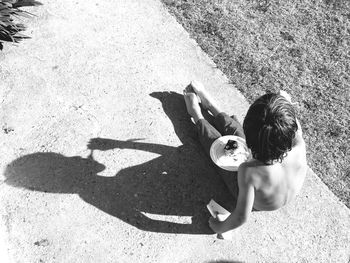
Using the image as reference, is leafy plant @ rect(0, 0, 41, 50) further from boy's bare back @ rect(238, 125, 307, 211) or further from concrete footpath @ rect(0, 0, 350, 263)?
boy's bare back @ rect(238, 125, 307, 211)

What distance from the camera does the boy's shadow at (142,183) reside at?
323 cm

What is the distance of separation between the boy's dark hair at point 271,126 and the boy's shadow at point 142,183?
2.97 ft

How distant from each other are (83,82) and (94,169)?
905 mm

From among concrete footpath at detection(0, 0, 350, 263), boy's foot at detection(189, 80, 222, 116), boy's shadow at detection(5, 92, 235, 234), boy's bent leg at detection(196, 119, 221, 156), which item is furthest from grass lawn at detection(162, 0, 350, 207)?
boy's shadow at detection(5, 92, 235, 234)

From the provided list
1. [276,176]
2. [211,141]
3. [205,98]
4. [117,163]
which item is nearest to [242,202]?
[276,176]

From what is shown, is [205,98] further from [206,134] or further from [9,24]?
[9,24]

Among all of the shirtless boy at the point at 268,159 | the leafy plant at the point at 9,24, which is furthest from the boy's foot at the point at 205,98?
the leafy plant at the point at 9,24

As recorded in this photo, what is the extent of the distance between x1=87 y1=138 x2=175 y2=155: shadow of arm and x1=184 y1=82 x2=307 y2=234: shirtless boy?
1.15 ft

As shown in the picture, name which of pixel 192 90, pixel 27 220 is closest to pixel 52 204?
pixel 27 220

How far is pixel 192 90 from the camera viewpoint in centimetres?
391

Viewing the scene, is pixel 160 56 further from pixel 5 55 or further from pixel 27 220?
pixel 27 220

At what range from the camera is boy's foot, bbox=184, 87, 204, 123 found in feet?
12.1

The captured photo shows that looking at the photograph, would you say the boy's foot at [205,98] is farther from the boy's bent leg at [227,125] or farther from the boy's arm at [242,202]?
the boy's arm at [242,202]

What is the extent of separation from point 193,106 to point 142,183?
0.77m
